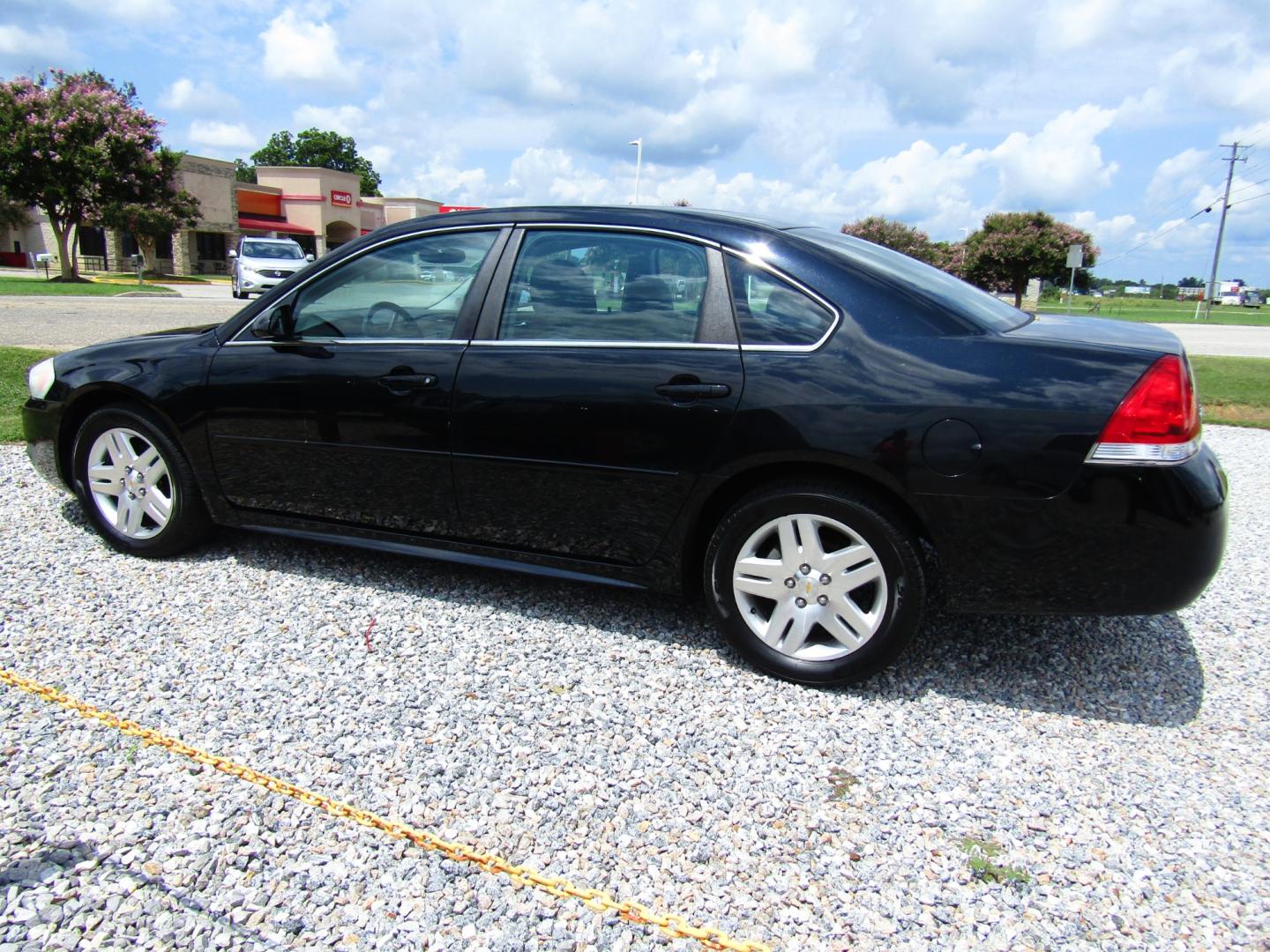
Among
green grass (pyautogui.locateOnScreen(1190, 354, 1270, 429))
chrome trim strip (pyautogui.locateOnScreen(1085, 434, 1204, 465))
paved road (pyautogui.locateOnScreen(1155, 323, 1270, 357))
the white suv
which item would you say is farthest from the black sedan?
the white suv

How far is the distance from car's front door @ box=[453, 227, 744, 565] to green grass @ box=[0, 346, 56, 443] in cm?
402

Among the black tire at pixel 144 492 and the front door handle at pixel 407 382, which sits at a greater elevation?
the front door handle at pixel 407 382

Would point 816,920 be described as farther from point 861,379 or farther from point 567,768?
point 861,379

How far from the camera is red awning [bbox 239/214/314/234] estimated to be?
172 feet

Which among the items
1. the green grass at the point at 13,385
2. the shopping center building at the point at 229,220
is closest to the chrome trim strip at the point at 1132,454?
the green grass at the point at 13,385

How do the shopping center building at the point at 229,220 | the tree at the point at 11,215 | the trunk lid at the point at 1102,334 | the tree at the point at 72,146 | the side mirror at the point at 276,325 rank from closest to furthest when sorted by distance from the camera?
the trunk lid at the point at 1102,334 → the side mirror at the point at 276,325 → the tree at the point at 72,146 → the shopping center building at the point at 229,220 → the tree at the point at 11,215

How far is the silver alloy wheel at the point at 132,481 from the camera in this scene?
4.11m

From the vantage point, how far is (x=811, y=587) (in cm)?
306

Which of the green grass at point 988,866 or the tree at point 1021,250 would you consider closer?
the green grass at point 988,866

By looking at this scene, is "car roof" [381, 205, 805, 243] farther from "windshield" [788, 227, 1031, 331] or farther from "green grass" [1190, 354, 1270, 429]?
"green grass" [1190, 354, 1270, 429]

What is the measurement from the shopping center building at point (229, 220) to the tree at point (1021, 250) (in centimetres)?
3103

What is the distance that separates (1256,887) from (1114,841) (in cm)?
31

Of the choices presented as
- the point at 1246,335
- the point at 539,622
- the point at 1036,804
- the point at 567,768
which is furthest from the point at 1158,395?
the point at 1246,335

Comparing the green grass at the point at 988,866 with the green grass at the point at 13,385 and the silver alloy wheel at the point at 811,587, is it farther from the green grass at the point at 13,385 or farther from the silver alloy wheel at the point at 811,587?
the green grass at the point at 13,385
